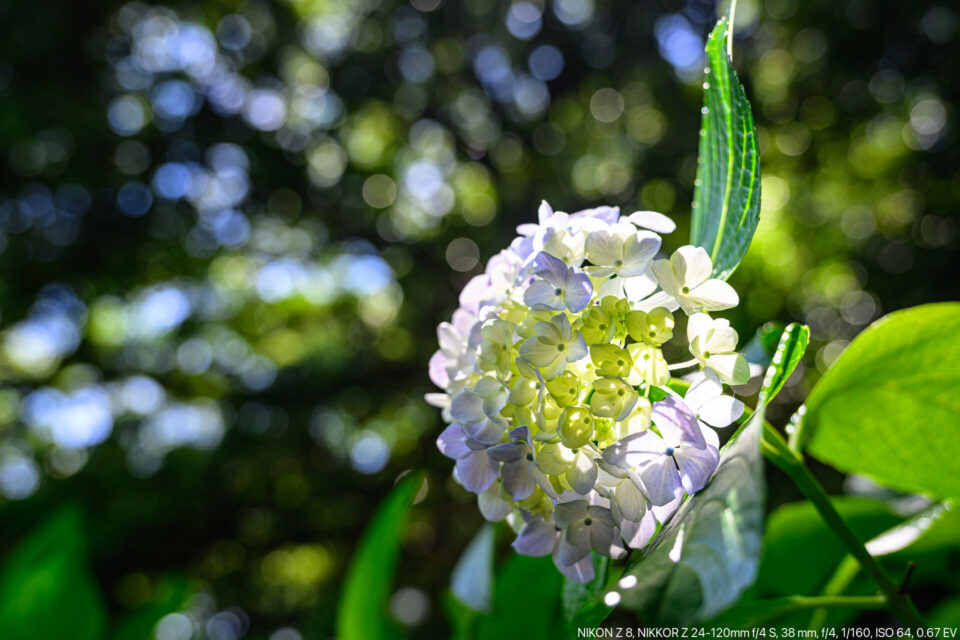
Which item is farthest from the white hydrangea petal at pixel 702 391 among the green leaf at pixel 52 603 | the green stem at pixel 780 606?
the green leaf at pixel 52 603

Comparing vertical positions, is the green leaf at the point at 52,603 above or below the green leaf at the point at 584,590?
below

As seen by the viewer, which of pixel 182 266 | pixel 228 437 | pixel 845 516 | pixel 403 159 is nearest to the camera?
pixel 845 516

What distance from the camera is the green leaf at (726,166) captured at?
33 cm

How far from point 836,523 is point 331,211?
121 inches

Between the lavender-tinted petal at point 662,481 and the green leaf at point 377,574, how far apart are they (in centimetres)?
39

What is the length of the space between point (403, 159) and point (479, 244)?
73cm

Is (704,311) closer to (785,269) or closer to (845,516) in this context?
(845,516)

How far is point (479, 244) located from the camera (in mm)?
2992

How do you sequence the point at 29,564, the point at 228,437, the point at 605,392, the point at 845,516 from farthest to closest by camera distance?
1. the point at 228,437
2. the point at 29,564
3. the point at 845,516
4. the point at 605,392

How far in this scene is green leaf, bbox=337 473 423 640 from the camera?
27.0 inches

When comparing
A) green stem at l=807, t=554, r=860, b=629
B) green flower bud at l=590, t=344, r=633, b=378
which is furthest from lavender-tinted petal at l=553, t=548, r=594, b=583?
green stem at l=807, t=554, r=860, b=629

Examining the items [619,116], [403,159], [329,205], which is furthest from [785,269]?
[329,205]

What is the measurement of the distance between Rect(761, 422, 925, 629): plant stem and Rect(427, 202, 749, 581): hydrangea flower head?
0.12 feet

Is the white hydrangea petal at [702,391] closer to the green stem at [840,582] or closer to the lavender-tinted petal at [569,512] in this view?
the lavender-tinted petal at [569,512]
